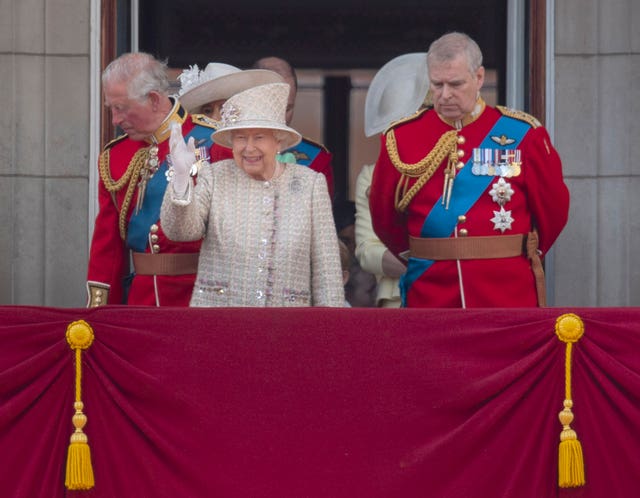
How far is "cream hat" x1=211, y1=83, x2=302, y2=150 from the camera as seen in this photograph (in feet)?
17.1

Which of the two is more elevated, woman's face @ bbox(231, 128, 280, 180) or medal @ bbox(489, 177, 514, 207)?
woman's face @ bbox(231, 128, 280, 180)

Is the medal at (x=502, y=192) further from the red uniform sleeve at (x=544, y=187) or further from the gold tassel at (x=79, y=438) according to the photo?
the gold tassel at (x=79, y=438)

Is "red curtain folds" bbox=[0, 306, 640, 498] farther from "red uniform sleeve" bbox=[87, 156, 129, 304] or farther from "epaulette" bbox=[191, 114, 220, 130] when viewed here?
"epaulette" bbox=[191, 114, 220, 130]

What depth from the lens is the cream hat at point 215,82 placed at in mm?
6020

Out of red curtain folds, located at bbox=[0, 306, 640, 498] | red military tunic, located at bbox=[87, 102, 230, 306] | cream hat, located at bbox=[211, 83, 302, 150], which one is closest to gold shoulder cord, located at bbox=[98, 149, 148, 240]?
red military tunic, located at bbox=[87, 102, 230, 306]

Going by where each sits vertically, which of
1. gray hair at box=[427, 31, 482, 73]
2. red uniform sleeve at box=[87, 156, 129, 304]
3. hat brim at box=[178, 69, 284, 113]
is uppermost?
gray hair at box=[427, 31, 482, 73]

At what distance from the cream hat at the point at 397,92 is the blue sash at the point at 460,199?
3.04 feet

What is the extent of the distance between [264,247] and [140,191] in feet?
2.72

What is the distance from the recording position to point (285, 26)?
9.35m

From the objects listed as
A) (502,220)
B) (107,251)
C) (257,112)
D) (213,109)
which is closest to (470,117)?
(502,220)

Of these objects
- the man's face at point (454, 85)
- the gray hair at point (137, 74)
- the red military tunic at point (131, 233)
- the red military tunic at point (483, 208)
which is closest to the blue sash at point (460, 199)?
the red military tunic at point (483, 208)

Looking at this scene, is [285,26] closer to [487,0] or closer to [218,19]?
[218,19]

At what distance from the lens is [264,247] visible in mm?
5234

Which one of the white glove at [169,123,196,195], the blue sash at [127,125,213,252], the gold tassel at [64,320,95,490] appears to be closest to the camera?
the gold tassel at [64,320,95,490]
